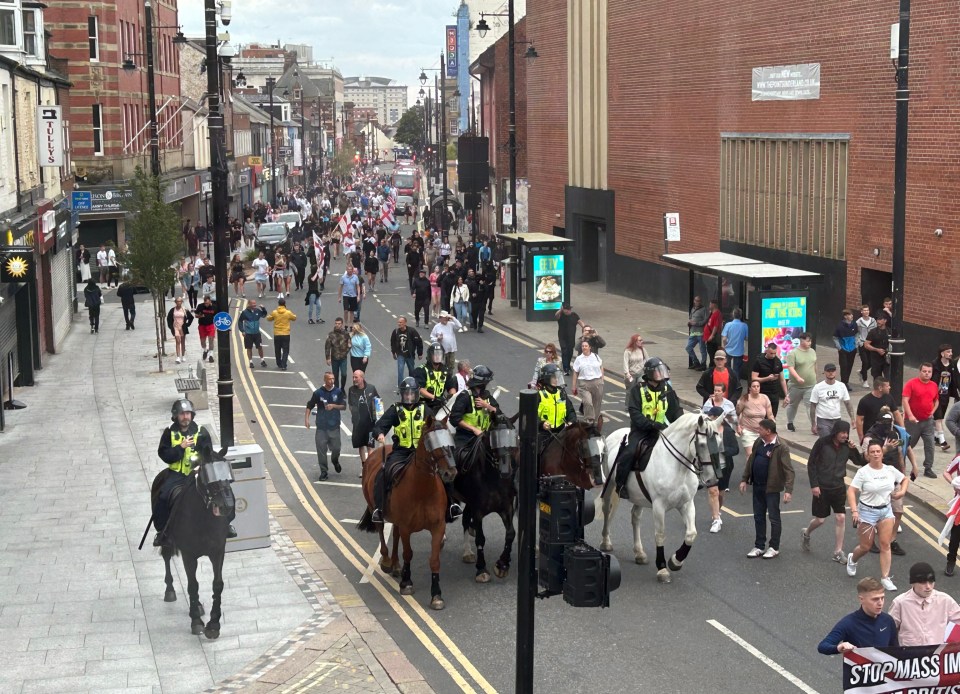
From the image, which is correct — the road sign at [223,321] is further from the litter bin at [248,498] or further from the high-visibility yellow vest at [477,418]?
the high-visibility yellow vest at [477,418]

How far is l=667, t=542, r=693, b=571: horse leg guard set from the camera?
49.6ft

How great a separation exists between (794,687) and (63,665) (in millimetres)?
6710

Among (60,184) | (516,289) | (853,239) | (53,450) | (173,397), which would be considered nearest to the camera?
(53,450)

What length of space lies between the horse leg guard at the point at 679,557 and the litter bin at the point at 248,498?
15.1ft

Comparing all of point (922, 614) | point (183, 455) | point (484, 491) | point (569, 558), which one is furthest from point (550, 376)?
point (922, 614)

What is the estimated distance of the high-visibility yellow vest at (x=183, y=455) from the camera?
549 inches

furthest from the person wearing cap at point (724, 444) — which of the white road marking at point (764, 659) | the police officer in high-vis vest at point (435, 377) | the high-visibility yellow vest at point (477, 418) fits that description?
the police officer in high-vis vest at point (435, 377)

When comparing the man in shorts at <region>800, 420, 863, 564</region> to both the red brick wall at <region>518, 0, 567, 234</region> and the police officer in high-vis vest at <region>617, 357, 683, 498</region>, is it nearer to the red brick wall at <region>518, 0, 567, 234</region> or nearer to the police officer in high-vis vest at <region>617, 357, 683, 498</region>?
the police officer in high-vis vest at <region>617, 357, 683, 498</region>

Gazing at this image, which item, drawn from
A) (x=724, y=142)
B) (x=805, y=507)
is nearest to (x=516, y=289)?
(x=724, y=142)

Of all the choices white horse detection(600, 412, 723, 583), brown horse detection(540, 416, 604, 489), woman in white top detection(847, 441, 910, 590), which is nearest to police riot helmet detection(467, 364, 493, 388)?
brown horse detection(540, 416, 604, 489)

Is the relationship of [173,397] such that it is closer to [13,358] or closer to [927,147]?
[13,358]

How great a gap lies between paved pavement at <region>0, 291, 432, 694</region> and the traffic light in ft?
10.1

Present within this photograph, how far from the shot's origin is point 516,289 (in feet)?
141

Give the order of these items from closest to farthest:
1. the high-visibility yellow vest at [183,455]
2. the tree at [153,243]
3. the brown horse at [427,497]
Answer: the brown horse at [427,497]
the high-visibility yellow vest at [183,455]
the tree at [153,243]
